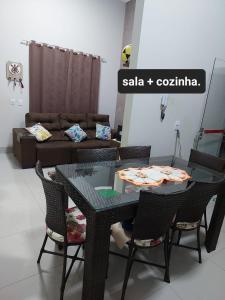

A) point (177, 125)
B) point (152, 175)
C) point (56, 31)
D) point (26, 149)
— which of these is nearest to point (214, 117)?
point (177, 125)

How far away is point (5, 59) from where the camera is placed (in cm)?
412

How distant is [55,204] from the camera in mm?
1407

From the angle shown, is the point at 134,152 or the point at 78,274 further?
the point at 134,152

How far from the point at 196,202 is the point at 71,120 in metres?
3.51

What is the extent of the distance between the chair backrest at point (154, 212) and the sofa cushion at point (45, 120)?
3.34m

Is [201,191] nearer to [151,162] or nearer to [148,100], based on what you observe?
[151,162]

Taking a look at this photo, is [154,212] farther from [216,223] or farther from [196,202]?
[216,223]

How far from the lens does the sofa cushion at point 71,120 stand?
455cm

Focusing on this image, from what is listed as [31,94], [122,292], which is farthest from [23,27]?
[122,292]

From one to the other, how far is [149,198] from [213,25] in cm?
287

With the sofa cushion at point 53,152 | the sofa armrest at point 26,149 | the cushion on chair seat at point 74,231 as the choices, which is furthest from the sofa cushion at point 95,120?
the cushion on chair seat at point 74,231

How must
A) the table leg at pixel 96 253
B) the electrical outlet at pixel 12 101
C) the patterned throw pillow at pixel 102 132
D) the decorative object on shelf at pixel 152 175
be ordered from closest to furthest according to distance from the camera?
the table leg at pixel 96 253
the decorative object on shelf at pixel 152 175
the electrical outlet at pixel 12 101
the patterned throw pillow at pixel 102 132

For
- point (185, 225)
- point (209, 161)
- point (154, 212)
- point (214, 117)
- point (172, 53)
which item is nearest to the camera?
point (154, 212)

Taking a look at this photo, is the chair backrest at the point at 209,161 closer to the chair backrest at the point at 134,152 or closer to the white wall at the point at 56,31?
the chair backrest at the point at 134,152
